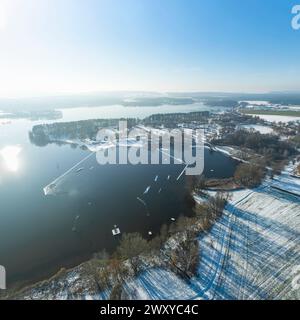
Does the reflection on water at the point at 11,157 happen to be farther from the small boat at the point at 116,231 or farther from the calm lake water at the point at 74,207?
the small boat at the point at 116,231

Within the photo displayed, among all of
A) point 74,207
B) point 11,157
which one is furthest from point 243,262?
point 11,157

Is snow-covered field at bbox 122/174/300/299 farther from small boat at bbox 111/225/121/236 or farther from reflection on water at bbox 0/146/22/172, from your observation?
reflection on water at bbox 0/146/22/172

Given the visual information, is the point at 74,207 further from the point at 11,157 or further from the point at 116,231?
the point at 11,157

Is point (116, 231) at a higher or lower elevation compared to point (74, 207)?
lower
